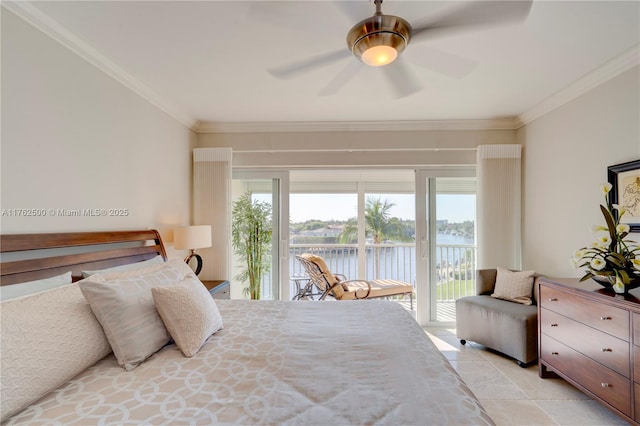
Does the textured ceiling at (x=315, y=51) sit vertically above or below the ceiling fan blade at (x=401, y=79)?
above

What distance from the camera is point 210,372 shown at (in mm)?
1229

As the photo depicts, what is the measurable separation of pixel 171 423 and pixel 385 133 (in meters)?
3.51

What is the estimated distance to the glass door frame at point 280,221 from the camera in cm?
382

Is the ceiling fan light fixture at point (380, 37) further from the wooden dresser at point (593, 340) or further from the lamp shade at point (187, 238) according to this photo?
the lamp shade at point (187, 238)

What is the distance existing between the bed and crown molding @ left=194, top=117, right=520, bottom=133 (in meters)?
2.36

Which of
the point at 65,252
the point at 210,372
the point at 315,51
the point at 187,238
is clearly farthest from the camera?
the point at 187,238

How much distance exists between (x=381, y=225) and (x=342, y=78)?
285 centimetres

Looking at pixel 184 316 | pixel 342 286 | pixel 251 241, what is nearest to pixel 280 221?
pixel 251 241

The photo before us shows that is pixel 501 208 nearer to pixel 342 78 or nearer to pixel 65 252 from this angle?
pixel 342 78

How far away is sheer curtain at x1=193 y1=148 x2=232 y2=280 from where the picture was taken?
3619mm

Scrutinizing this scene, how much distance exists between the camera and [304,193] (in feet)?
15.3

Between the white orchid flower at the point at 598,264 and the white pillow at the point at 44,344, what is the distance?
3012 millimetres

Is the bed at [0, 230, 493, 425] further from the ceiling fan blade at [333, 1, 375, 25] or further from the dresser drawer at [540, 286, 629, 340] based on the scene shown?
the ceiling fan blade at [333, 1, 375, 25]

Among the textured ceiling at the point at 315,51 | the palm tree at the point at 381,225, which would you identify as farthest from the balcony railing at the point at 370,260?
the textured ceiling at the point at 315,51
